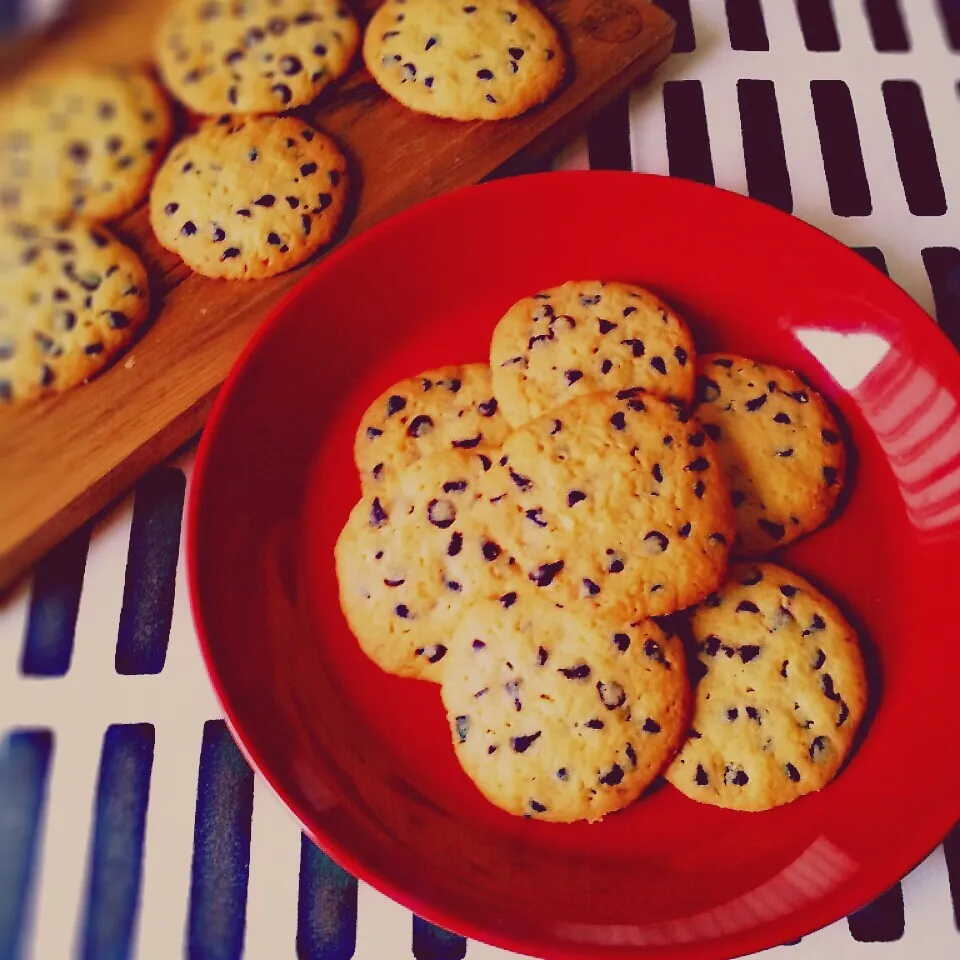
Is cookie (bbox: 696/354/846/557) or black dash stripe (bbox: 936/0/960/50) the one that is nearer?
cookie (bbox: 696/354/846/557)

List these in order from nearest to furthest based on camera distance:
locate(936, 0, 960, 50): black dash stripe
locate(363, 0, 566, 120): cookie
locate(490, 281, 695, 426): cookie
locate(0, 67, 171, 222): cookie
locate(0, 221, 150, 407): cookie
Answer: locate(0, 67, 171, 222): cookie, locate(0, 221, 150, 407): cookie, locate(490, 281, 695, 426): cookie, locate(363, 0, 566, 120): cookie, locate(936, 0, 960, 50): black dash stripe

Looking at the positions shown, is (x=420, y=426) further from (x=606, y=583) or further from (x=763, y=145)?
(x=763, y=145)

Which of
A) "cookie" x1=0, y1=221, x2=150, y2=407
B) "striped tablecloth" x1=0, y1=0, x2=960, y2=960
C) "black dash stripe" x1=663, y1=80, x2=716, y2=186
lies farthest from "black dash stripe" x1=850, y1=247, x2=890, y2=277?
"cookie" x1=0, y1=221, x2=150, y2=407

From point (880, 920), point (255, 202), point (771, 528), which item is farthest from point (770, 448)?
point (255, 202)

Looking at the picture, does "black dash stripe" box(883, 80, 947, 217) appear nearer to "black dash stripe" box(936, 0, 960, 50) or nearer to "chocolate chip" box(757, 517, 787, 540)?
"black dash stripe" box(936, 0, 960, 50)

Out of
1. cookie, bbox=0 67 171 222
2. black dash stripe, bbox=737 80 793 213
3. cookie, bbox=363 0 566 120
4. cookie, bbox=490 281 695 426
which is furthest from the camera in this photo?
black dash stripe, bbox=737 80 793 213

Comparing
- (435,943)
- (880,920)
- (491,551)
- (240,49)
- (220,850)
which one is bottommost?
(880,920)
